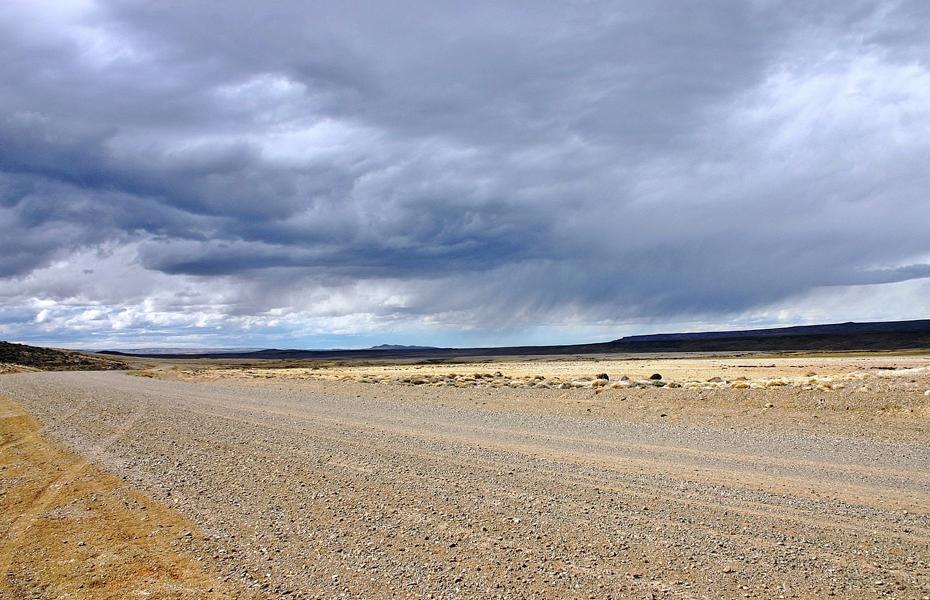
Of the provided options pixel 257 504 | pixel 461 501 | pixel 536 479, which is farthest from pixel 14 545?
pixel 536 479

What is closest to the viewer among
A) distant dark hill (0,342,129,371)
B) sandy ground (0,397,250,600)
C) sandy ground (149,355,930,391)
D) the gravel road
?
the gravel road

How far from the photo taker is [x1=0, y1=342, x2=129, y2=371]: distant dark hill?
87.9m

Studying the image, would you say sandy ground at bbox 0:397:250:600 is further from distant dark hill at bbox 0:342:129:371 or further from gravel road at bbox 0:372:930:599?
distant dark hill at bbox 0:342:129:371

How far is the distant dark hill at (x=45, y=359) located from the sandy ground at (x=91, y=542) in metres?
87.3

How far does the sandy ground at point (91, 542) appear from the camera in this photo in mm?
6305

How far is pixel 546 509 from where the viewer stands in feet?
27.5

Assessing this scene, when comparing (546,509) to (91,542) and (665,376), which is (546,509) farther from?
(665,376)

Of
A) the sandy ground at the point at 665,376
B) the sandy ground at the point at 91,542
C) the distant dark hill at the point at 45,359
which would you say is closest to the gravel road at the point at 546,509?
the sandy ground at the point at 91,542

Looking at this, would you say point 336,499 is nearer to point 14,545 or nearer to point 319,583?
point 319,583

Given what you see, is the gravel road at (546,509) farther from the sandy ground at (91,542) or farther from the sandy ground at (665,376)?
the sandy ground at (665,376)

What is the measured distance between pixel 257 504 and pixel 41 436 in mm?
10857

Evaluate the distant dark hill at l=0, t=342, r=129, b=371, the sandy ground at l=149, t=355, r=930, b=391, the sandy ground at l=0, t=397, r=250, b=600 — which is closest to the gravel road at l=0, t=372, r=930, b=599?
the sandy ground at l=0, t=397, r=250, b=600

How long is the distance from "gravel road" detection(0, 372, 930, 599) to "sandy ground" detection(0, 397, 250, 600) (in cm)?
33

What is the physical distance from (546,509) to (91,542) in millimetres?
5396
